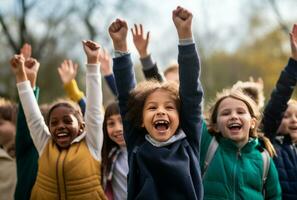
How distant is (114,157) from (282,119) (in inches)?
63.9

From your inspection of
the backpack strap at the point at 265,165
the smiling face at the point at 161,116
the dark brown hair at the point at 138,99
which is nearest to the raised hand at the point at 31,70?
the dark brown hair at the point at 138,99

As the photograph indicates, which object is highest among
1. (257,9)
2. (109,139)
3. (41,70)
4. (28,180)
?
(257,9)

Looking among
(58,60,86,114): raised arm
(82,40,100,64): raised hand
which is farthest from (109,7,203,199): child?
(58,60,86,114): raised arm

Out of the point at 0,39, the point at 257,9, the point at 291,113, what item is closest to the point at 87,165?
the point at 291,113

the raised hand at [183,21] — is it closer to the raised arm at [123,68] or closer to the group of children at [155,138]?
the group of children at [155,138]

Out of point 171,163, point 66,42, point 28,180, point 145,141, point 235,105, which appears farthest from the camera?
point 66,42

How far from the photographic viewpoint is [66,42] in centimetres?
1912

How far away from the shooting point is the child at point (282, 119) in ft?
14.9

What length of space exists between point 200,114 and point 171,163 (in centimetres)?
41

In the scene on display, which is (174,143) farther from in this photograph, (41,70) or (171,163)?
(41,70)

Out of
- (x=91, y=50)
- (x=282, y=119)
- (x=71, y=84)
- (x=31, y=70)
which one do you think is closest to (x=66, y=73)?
(x=71, y=84)

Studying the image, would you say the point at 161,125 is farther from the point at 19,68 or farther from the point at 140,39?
the point at 19,68

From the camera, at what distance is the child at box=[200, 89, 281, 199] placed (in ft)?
13.1

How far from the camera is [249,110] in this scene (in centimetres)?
424
